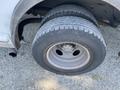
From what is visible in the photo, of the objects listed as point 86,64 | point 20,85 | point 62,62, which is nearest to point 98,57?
point 86,64

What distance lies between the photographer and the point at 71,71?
3.15 metres

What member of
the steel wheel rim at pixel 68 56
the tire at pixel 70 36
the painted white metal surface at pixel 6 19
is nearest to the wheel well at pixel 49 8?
the painted white metal surface at pixel 6 19

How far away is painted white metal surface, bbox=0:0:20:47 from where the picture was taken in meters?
2.71

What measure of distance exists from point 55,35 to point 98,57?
456 millimetres

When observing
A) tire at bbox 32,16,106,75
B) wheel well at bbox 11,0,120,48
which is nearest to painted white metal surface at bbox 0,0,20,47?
wheel well at bbox 11,0,120,48

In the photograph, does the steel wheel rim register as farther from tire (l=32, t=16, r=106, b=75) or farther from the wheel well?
the wheel well

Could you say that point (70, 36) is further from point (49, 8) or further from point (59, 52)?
point (49, 8)

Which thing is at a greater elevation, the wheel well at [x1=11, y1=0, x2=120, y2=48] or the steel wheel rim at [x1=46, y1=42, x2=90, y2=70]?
the wheel well at [x1=11, y1=0, x2=120, y2=48]

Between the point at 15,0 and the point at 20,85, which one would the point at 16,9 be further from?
the point at 20,85

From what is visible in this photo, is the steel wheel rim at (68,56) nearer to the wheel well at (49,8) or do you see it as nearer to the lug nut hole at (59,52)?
the lug nut hole at (59,52)

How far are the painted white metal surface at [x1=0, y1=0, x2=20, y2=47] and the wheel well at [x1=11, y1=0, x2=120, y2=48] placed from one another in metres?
0.04

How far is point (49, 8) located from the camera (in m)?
3.29

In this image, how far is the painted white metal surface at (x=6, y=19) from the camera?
2.71 meters

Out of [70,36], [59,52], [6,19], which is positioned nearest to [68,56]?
[59,52]
